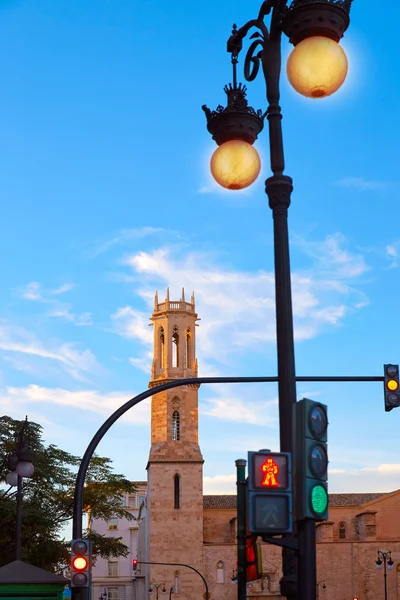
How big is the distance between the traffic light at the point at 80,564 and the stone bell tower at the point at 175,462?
66862 mm

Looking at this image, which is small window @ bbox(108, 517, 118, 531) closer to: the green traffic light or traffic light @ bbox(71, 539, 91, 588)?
traffic light @ bbox(71, 539, 91, 588)

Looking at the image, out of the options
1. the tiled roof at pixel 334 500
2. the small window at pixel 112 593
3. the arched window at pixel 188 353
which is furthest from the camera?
the small window at pixel 112 593

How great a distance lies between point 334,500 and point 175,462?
19.7m

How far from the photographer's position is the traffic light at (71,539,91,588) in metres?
10.6

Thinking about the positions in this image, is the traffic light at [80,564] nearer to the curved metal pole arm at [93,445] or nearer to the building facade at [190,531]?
the curved metal pole arm at [93,445]

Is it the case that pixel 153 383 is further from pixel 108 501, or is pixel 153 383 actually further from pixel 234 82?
pixel 234 82

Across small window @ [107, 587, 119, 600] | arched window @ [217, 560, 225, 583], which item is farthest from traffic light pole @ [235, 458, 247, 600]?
small window @ [107, 587, 119, 600]

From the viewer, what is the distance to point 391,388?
11.6 metres

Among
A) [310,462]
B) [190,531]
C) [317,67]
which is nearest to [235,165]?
[317,67]

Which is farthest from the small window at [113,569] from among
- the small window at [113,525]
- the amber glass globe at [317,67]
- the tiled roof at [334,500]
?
the amber glass globe at [317,67]

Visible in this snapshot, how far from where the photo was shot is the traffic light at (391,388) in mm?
11539

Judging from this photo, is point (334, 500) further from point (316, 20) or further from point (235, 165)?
point (316, 20)

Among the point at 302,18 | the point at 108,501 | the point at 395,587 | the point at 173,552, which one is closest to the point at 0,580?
the point at 302,18

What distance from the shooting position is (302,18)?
770 cm
